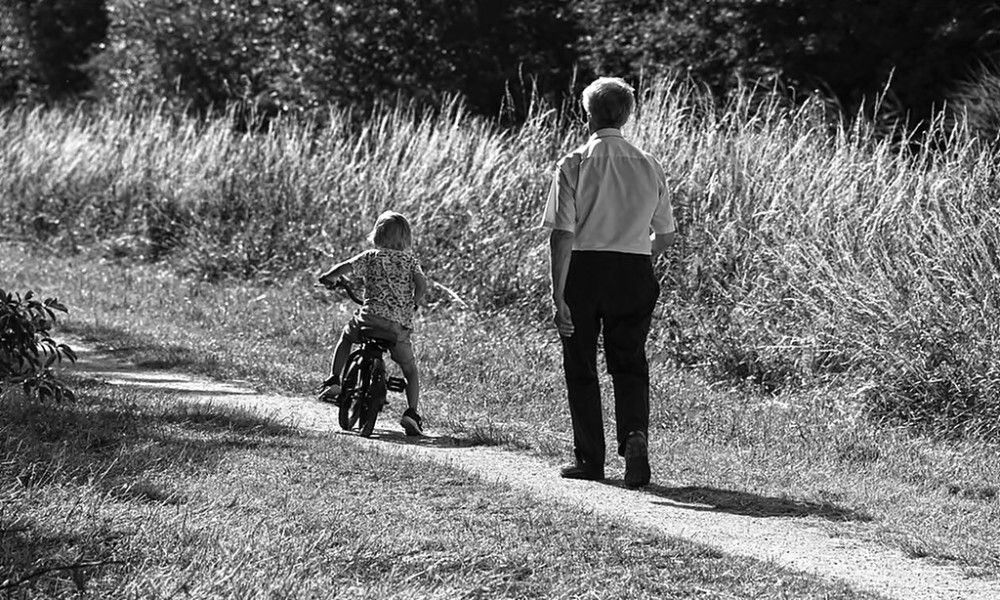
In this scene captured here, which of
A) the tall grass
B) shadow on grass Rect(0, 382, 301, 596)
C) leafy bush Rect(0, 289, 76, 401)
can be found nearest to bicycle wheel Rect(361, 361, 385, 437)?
shadow on grass Rect(0, 382, 301, 596)

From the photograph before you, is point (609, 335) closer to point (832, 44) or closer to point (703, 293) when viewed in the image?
point (703, 293)

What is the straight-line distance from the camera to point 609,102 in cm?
754

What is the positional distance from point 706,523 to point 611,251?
1433 millimetres

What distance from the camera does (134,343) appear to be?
41.4 feet

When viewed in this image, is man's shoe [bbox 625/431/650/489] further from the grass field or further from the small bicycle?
the small bicycle

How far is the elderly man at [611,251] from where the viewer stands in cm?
755

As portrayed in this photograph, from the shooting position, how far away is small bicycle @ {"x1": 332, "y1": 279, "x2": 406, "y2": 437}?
9.07 meters

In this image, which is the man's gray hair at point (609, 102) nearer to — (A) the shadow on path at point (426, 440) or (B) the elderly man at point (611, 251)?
(B) the elderly man at point (611, 251)

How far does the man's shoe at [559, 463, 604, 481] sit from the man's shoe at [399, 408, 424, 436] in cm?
148

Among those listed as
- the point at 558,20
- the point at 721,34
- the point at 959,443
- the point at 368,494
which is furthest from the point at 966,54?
the point at 368,494

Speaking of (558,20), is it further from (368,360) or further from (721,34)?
(368,360)

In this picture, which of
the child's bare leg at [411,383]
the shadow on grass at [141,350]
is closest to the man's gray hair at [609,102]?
the child's bare leg at [411,383]

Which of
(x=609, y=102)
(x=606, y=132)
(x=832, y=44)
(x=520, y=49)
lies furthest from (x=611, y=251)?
(x=520, y=49)

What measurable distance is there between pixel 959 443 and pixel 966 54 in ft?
35.5
